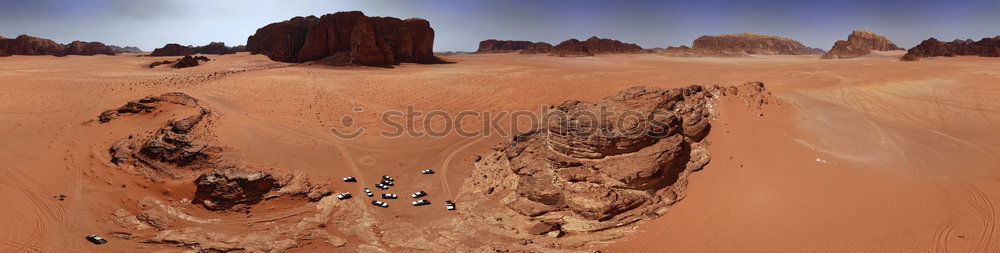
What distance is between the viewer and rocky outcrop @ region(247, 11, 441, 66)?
3269 centimetres

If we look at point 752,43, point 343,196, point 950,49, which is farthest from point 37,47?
point 752,43

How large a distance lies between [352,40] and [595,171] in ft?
96.2

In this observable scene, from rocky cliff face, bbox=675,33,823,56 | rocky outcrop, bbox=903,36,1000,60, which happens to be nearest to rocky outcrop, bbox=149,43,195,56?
rocky outcrop, bbox=903,36,1000,60

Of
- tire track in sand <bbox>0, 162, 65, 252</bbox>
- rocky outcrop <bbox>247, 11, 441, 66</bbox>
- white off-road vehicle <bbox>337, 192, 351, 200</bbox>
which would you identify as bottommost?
white off-road vehicle <bbox>337, 192, 351, 200</bbox>

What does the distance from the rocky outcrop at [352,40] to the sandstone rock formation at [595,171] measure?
25544 mm

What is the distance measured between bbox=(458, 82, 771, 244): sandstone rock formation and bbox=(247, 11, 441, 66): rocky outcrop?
25.5 m

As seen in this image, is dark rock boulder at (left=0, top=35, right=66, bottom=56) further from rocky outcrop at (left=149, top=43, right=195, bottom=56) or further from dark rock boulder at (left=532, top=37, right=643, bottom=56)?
dark rock boulder at (left=532, top=37, right=643, bottom=56)

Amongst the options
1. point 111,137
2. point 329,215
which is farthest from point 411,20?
point 329,215

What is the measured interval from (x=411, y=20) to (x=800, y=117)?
33493 millimetres

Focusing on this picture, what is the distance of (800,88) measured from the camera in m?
15.2

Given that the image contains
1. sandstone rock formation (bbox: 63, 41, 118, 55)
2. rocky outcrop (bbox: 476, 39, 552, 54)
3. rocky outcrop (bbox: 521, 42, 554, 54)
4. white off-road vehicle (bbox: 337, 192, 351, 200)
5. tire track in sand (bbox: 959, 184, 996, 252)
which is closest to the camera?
tire track in sand (bbox: 959, 184, 996, 252)

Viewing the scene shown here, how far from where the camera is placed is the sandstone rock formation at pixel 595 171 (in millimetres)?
7645

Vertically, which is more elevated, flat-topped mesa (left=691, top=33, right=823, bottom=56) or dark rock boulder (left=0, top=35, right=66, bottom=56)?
flat-topped mesa (left=691, top=33, right=823, bottom=56)

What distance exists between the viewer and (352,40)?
33281mm
